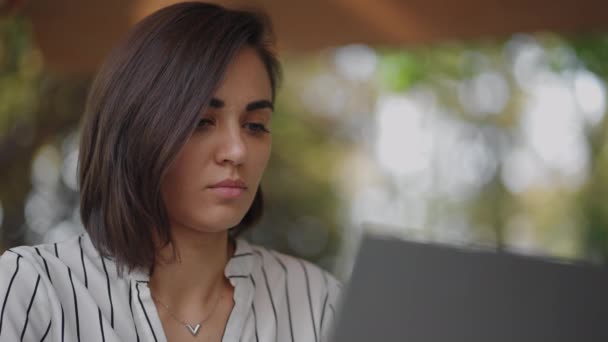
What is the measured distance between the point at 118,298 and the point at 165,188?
0.22 m

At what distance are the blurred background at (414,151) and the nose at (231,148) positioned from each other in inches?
181

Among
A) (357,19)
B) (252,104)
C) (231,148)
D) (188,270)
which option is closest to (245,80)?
(252,104)

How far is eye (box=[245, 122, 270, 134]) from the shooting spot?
4.84 ft

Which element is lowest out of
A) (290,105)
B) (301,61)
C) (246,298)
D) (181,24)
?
(246,298)

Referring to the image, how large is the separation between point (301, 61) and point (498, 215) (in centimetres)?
302

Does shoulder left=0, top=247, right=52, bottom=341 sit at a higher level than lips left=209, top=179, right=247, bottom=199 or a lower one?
lower

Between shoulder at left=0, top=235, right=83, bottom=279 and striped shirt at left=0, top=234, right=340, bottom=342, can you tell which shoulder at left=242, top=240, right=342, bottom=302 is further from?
shoulder at left=0, top=235, right=83, bottom=279

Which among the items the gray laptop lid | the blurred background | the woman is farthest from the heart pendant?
the blurred background

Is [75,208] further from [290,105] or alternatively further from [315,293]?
[315,293]

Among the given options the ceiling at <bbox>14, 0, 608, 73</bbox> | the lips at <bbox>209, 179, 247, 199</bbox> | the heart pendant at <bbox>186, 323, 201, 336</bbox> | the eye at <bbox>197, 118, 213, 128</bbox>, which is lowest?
the heart pendant at <bbox>186, 323, 201, 336</bbox>

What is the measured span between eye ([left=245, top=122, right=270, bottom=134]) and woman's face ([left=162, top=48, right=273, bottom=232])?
1 cm

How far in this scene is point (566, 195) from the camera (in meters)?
7.89

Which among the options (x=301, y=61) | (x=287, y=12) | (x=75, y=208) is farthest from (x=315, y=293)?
(x=301, y=61)

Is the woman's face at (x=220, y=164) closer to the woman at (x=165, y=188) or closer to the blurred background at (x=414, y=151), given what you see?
the woman at (x=165, y=188)
